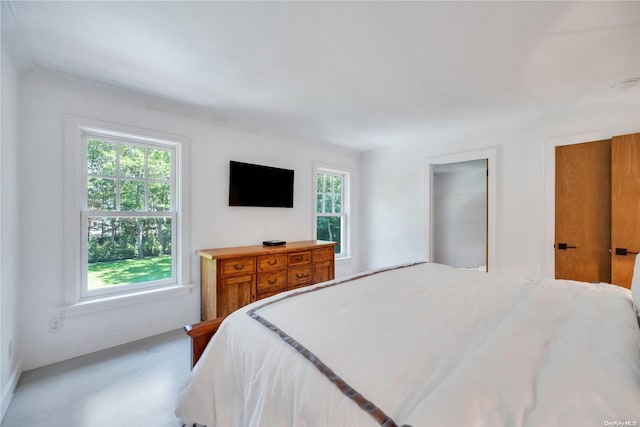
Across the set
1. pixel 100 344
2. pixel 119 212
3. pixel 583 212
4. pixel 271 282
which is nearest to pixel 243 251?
pixel 271 282

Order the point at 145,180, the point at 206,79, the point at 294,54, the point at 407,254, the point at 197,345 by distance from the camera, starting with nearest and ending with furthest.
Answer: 1. the point at 197,345
2. the point at 294,54
3. the point at 206,79
4. the point at 145,180
5. the point at 407,254

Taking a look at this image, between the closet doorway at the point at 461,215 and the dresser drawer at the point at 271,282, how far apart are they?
3205 millimetres

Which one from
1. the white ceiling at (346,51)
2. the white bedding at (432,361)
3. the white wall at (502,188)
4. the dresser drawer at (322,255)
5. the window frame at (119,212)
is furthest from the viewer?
the dresser drawer at (322,255)

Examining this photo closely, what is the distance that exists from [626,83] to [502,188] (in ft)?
4.61

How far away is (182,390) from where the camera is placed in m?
1.27

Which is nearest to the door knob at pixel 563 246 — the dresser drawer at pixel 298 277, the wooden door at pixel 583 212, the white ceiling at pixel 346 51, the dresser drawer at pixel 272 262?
the wooden door at pixel 583 212

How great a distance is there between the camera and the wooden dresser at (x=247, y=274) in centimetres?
262

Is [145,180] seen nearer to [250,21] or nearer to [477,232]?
[250,21]

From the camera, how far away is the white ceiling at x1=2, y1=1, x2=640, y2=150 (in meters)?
1.46

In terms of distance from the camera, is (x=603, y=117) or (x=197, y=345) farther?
(x=603, y=117)

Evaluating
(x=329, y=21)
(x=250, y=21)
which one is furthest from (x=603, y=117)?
(x=250, y=21)

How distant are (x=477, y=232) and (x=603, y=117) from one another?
9.32 feet

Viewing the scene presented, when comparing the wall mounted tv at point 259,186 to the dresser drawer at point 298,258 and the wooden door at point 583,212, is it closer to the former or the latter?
the dresser drawer at point 298,258

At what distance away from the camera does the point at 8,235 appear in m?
1.74
